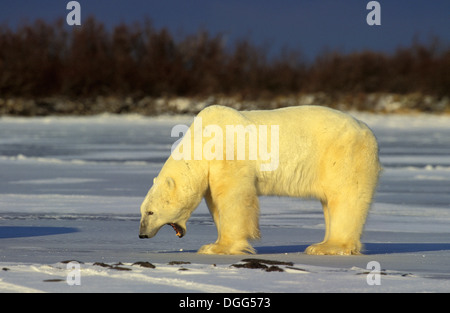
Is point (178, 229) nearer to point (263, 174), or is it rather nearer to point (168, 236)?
point (263, 174)

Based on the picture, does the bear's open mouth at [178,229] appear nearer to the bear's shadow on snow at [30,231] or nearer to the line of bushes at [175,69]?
the bear's shadow on snow at [30,231]

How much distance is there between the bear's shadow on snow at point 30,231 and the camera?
7.19 meters

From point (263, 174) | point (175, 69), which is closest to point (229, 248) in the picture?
point (263, 174)

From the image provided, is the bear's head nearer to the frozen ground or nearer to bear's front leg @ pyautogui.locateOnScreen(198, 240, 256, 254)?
the frozen ground

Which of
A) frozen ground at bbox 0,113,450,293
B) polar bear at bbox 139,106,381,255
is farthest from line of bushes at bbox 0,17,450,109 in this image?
polar bear at bbox 139,106,381,255

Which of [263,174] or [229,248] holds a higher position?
[263,174]

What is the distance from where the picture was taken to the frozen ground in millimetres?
4902

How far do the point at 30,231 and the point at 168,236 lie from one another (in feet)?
3.57

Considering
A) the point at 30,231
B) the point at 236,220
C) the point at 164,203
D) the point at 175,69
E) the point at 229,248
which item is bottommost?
the point at 229,248

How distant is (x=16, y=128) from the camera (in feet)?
83.8

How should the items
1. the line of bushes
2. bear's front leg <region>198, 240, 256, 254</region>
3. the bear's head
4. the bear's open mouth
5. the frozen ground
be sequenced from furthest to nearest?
the line of bushes → the bear's open mouth → the bear's head → bear's front leg <region>198, 240, 256, 254</region> → the frozen ground

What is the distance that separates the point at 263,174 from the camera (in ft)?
21.2

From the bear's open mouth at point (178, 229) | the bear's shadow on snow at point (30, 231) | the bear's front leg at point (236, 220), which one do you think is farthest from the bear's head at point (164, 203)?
the bear's shadow on snow at point (30, 231)
